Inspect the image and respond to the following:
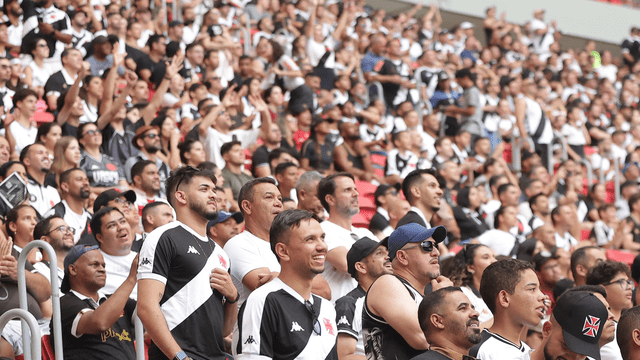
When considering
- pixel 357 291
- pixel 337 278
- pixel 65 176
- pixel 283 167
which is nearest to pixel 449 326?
pixel 357 291

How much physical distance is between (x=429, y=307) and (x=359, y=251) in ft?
3.90

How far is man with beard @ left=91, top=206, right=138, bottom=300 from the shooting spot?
18.2 ft

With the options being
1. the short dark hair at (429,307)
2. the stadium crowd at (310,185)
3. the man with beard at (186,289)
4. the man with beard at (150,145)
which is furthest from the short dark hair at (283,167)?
the short dark hair at (429,307)

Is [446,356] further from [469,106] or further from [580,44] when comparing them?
[580,44]

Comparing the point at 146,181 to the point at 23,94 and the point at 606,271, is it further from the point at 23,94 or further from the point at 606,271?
the point at 606,271

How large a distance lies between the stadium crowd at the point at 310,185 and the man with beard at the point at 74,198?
0.8 inches

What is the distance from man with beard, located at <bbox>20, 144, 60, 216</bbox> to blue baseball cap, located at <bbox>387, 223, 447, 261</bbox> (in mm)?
4400

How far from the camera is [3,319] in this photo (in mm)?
4039

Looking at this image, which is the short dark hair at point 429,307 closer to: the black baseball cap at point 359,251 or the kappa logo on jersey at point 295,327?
the kappa logo on jersey at point 295,327

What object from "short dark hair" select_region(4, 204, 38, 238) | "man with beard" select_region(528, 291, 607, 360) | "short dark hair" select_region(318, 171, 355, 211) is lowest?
"short dark hair" select_region(4, 204, 38, 238)

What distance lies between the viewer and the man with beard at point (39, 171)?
297 inches

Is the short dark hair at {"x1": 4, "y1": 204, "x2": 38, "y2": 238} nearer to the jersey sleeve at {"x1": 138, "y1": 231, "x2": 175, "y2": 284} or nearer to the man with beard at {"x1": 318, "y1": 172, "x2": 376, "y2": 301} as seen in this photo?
the man with beard at {"x1": 318, "y1": 172, "x2": 376, "y2": 301}

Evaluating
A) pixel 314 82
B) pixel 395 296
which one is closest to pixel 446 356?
pixel 395 296

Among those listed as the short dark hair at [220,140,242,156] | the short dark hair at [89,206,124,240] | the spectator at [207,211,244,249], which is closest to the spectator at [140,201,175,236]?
the spectator at [207,211,244,249]
